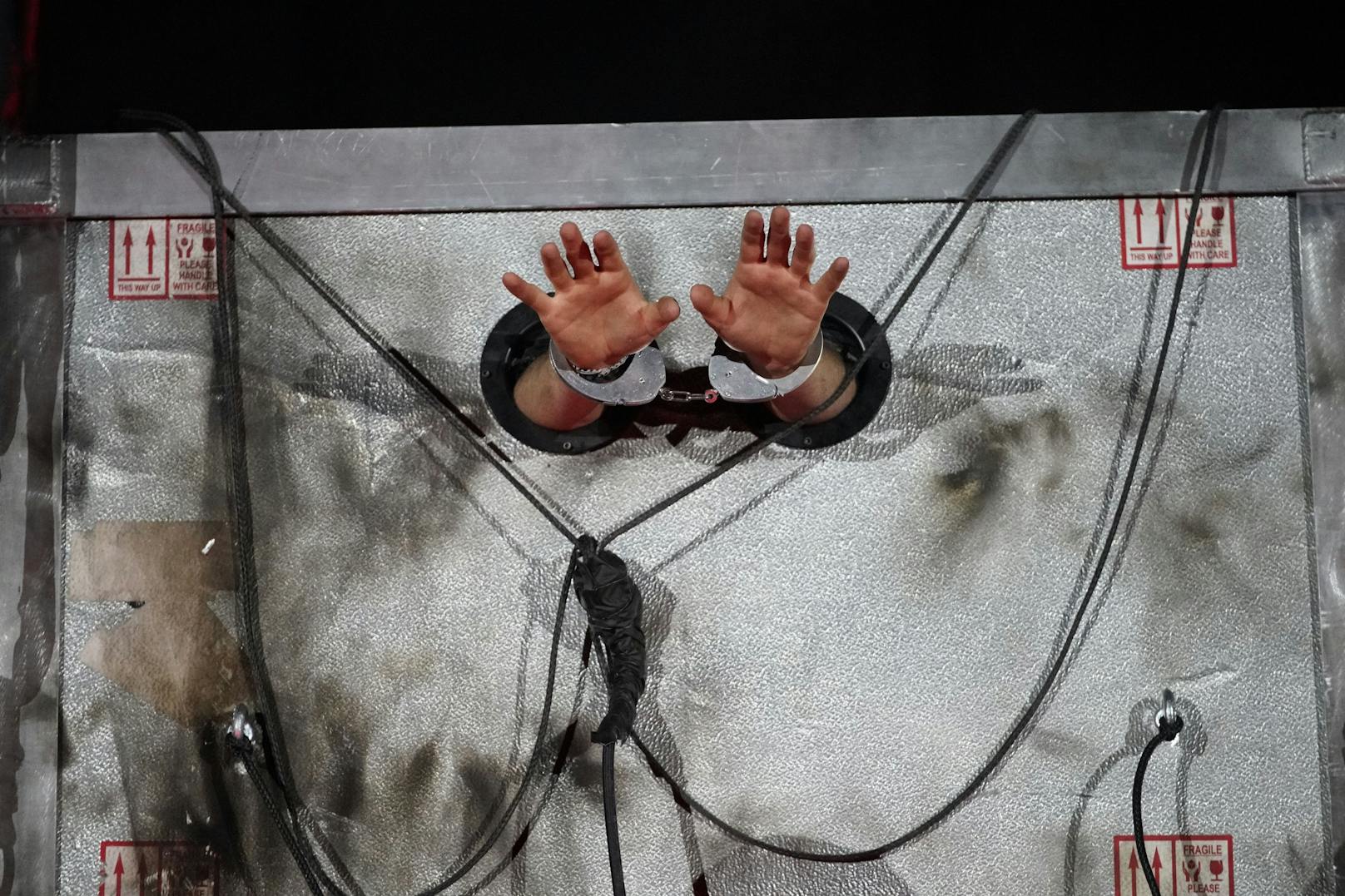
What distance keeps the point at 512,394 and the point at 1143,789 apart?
2.27ft

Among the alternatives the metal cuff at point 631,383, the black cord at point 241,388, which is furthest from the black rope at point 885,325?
the metal cuff at point 631,383

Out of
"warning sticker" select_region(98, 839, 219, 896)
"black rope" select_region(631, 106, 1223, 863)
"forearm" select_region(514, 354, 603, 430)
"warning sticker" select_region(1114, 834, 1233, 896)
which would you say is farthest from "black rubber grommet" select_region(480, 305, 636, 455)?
"warning sticker" select_region(1114, 834, 1233, 896)

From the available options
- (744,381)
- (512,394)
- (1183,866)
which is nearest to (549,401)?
(512,394)

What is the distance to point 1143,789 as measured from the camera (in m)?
0.99

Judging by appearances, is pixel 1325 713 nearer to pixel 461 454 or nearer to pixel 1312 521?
pixel 1312 521

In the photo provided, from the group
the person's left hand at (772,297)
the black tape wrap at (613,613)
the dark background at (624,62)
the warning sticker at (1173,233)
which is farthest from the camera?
the dark background at (624,62)

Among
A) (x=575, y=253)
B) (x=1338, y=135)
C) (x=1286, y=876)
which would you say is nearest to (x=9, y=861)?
(x=575, y=253)

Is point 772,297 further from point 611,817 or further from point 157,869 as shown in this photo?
point 157,869

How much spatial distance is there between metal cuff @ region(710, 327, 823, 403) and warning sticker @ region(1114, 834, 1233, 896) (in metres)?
0.52

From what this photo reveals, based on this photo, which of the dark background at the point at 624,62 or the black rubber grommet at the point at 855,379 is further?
the dark background at the point at 624,62

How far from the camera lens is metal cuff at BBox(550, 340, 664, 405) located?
0.94m

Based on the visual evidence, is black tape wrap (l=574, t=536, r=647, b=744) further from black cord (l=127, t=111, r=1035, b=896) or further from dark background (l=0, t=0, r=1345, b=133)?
dark background (l=0, t=0, r=1345, b=133)

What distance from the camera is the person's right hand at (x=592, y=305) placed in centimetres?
83

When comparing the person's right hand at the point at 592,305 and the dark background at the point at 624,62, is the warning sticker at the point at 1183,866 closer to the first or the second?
the person's right hand at the point at 592,305
